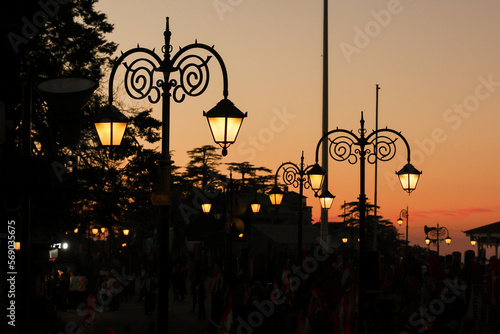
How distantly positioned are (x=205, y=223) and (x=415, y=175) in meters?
52.0

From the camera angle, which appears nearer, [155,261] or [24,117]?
[24,117]

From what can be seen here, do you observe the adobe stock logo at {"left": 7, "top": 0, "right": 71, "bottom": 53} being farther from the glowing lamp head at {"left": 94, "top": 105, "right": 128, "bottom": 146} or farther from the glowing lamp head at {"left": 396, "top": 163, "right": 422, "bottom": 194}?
the glowing lamp head at {"left": 94, "top": 105, "right": 128, "bottom": 146}

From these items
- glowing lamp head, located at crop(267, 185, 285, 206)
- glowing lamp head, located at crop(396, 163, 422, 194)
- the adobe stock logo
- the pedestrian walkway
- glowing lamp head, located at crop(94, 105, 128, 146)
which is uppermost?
the adobe stock logo

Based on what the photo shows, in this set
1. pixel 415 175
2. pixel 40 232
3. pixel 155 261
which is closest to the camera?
pixel 415 175

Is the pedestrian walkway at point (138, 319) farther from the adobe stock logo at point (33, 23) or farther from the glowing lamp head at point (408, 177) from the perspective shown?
the glowing lamp head at point (408, 177)

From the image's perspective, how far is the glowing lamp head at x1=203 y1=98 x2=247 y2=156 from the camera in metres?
7.41

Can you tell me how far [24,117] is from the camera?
23.9 ft

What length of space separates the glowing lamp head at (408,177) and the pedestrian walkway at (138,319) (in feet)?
27.5

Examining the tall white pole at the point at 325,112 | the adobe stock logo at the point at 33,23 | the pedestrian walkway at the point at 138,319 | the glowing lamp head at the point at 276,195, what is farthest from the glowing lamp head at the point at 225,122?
the tall white pole at the point at 325,112

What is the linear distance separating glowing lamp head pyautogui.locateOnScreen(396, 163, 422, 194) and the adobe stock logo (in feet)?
33.6

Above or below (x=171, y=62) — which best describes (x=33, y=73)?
above

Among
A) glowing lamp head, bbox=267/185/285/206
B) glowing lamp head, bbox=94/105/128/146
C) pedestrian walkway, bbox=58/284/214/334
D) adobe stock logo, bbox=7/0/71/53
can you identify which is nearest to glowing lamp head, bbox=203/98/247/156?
glowing lamp head, bbox=94/105/128/146

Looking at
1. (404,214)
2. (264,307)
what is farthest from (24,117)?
(404,214)

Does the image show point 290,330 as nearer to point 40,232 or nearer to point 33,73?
point 40,232
